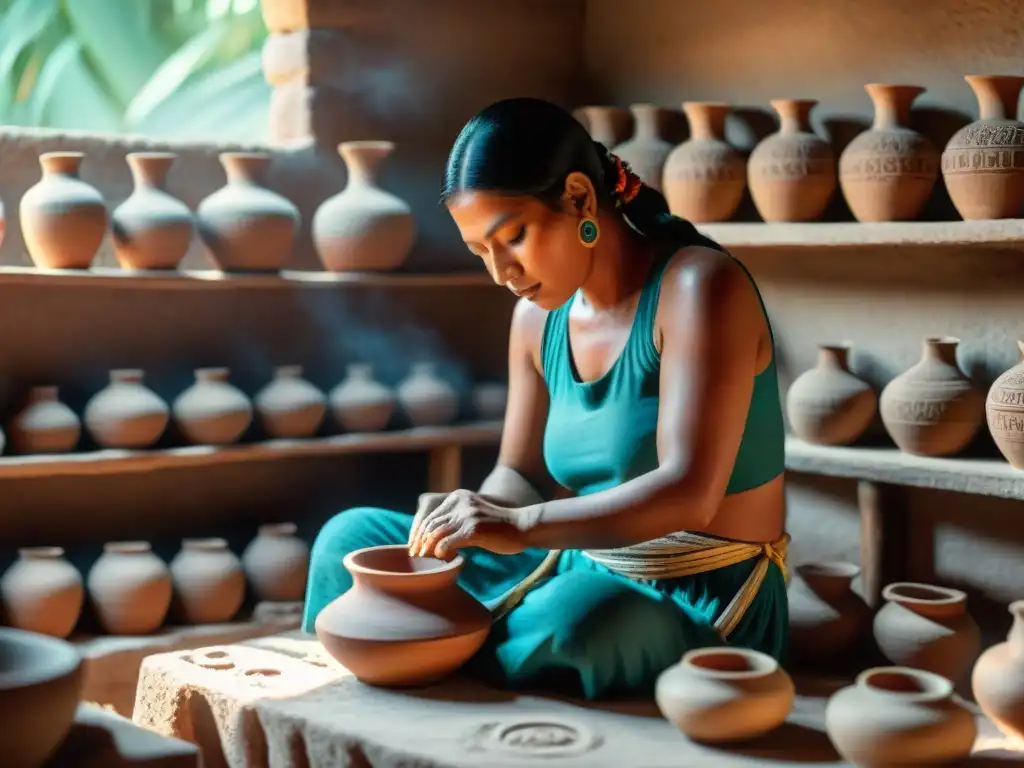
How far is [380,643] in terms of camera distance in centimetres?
247

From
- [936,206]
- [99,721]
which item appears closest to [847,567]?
[936,206]

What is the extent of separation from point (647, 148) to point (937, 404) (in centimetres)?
128

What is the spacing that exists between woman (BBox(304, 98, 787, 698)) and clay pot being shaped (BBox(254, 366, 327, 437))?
1.52 metres

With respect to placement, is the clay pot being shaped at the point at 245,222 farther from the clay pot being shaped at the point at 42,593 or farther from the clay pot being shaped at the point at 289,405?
the clay pot being shaped at the point at 42,593

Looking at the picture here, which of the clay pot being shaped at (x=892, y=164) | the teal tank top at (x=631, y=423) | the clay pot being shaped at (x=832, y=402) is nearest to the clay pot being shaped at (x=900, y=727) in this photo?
the teal tank top at (x=631, y=423)

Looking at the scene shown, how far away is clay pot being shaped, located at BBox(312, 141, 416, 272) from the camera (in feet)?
14.3

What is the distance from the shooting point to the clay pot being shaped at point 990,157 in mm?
3250

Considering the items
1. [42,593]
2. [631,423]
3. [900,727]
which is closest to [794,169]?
[631,423]

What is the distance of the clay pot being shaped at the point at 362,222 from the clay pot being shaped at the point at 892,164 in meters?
1.48

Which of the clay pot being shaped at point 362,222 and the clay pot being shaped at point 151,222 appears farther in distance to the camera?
the clay pot being shaped at point 362,222

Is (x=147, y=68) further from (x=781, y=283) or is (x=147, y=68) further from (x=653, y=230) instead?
(x=653, y=230)

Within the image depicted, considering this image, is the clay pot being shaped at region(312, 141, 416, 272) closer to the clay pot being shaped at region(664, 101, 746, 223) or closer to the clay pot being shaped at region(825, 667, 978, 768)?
the clay pot being shaped at region(664, 101, 746, 223)

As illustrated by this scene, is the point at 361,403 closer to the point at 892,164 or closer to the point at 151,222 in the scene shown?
the point at 151,222

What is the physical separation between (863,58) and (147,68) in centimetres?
357
